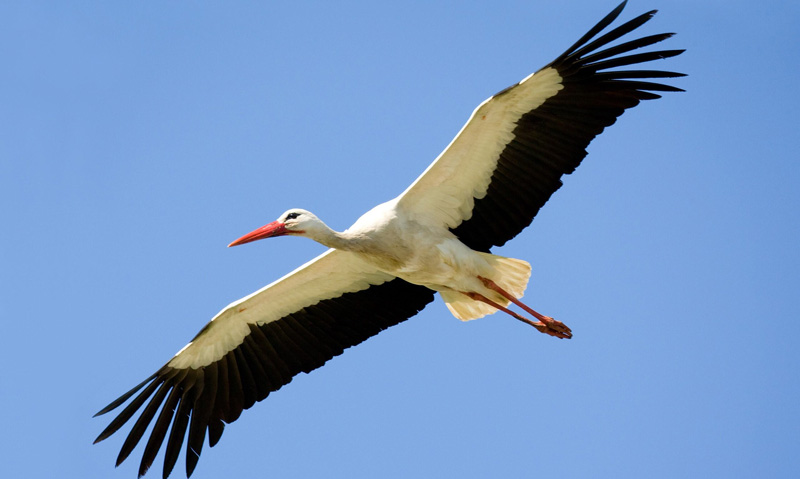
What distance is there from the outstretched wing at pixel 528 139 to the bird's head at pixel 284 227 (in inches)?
31.4

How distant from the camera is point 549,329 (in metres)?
9.04

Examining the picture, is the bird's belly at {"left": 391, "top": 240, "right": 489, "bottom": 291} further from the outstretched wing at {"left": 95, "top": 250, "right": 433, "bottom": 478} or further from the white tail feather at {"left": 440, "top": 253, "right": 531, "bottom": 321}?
the outstretched wing at {"left": 95, "top": 250, "right": 433, "bottom": 478}

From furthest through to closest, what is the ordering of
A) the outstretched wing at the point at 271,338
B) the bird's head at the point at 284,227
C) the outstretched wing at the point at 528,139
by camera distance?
the outstretched wing at the point at 271,338 < the bird's head at the point at 284,227 < the outstretched wing at the point at 528,139

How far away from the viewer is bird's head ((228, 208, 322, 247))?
8.90m

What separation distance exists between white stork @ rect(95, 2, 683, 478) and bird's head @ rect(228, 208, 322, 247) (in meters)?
0.01

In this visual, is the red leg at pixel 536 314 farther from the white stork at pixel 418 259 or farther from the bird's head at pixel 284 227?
the bird's head at pixel 284 227

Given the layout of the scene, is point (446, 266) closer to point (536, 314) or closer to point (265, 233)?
point (536, 314)

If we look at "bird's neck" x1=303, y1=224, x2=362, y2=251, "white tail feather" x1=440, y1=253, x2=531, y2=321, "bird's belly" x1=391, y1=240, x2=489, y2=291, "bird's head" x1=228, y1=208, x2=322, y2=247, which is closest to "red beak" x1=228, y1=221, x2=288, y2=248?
"bird's head" x1=228, y1=208, x2=322, y2=247

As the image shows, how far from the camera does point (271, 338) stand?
9594 millimetres

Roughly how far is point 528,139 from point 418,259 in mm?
1279

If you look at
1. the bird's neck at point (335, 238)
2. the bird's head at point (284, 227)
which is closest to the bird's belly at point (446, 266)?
the bird's neck at point (335, 238)

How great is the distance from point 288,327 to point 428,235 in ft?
5.22

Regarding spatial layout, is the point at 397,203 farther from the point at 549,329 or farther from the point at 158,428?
the point at 158,428

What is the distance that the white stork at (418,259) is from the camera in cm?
858
